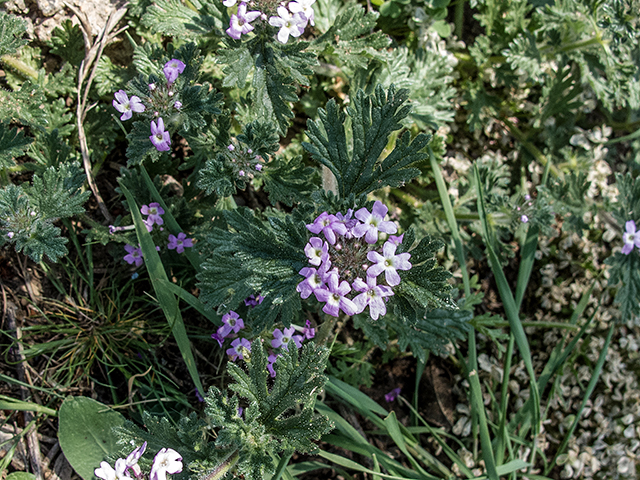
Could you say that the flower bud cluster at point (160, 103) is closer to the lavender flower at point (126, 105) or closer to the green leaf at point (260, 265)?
the lavender flower at point (126, 105)

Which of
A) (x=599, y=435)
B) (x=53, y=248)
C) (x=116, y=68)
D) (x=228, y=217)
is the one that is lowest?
(x=599, y=435)

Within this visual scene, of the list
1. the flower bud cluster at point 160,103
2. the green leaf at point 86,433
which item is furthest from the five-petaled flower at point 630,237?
the green leaf at point 86,433

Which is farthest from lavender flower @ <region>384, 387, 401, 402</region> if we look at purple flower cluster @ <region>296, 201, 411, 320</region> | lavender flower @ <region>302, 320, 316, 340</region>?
purple flower cluster @ <region>296, 201, 411, 320</region>

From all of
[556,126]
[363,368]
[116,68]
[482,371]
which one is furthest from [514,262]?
[116,68]

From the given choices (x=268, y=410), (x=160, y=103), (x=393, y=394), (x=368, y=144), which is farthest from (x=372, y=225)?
(x=393, y=394)

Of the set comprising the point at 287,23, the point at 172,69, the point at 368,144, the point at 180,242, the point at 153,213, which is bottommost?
the point at 180,242

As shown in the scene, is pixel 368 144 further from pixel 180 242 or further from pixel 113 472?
pixel 113 472

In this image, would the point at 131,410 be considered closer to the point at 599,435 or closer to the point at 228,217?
the point at 228,217
